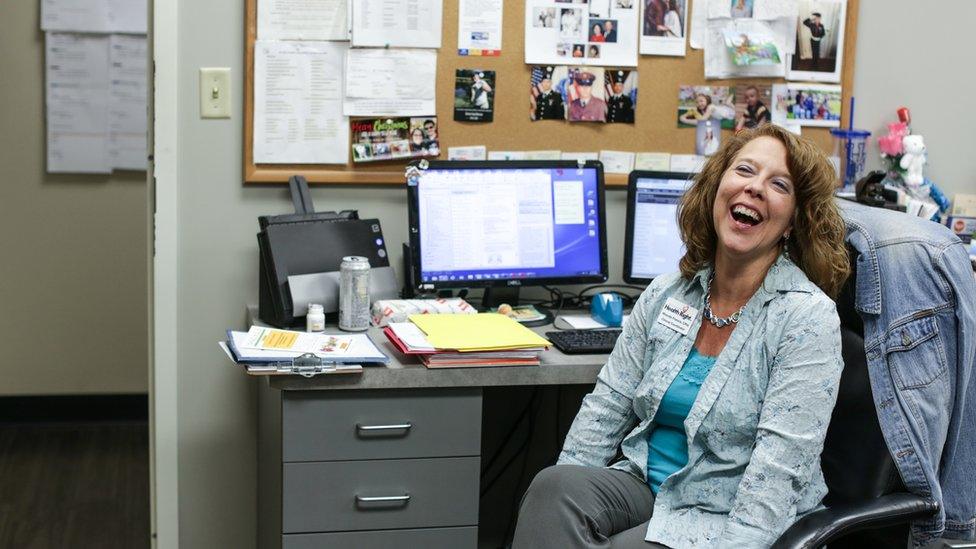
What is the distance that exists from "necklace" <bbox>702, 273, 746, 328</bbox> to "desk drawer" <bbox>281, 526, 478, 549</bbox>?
0.66 meters

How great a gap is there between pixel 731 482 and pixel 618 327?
0.74 metres

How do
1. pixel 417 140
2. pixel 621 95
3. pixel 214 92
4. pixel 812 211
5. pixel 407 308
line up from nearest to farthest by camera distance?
pixel 812 211 → pixel 407 308 → pixel 214 92 → pixel 417 140 → pixel 621 95

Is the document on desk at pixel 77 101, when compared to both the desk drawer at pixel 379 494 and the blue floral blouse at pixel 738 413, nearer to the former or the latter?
the desk drawer at pixel 379 494

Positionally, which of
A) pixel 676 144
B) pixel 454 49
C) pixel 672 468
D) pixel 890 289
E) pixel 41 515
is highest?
pixel 454 49

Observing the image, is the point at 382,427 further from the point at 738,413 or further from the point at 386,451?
the point at 738,413

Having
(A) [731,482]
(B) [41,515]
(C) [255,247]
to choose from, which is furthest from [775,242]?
(B) [41,515]

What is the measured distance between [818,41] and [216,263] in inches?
64.6

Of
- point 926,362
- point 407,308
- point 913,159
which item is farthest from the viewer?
point 913,159

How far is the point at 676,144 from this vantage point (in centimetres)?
290

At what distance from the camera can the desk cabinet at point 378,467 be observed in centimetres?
216

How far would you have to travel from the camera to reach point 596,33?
2.79 metres

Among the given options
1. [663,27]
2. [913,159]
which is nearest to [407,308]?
[663,27]

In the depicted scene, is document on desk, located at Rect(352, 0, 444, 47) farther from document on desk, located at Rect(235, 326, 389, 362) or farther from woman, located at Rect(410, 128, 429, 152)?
document on desk, located at Rect(235, 326, 389, 362)

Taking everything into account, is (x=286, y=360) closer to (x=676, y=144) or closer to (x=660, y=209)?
(x=660, y=209)
